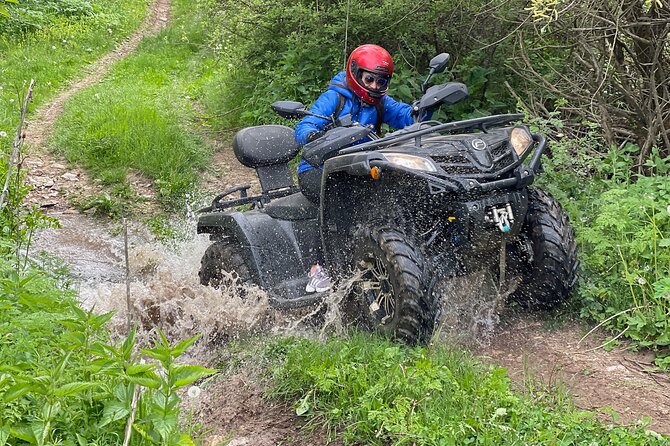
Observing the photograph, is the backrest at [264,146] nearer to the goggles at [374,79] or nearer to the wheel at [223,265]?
the wheel at [223,265]

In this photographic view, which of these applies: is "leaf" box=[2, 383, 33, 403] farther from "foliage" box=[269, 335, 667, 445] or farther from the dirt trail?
"foliage" box=[269, 335, 667, 445]

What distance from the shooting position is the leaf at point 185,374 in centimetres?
289

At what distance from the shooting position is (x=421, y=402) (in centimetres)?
388

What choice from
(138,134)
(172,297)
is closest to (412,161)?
(172,297)

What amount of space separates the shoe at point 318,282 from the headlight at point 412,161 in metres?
1.25

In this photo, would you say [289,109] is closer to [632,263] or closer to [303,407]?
[303,407]

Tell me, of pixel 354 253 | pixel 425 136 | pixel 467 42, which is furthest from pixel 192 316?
pixel 467 42

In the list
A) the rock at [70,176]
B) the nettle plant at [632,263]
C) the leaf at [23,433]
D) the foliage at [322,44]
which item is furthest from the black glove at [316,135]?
the rock at [70,176]

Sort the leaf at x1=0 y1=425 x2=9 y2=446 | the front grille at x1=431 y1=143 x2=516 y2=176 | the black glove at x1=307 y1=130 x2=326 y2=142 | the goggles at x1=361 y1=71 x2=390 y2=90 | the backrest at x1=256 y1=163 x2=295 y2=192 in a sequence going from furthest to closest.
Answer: the backrest at x1=256 y1=163 x2=295 y2=192 < the goggles at x1=361 y1=71 x2=390 y2=90 < the black glove at x1=307 y1=130 x2=326 y2=142 < the front grille at x1=431 y1=143 x2=516 y2=176 < the leaf at x1=0 y1=425 x2=9 y2=446

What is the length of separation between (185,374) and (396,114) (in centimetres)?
359

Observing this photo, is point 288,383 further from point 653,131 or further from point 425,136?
point 653,131

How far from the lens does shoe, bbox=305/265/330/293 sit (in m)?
5.38

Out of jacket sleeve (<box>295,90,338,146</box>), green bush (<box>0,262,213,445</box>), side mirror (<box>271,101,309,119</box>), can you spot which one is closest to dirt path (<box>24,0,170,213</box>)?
jacket sleeve (<box>295,90,338,146</box>)

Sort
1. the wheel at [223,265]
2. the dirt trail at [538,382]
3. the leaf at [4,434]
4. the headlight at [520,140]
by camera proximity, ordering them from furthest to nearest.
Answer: the wheel at [223,265] → the headlight at [520,140] → the dirt trail at [538,382] → the leaf at [4,434]
